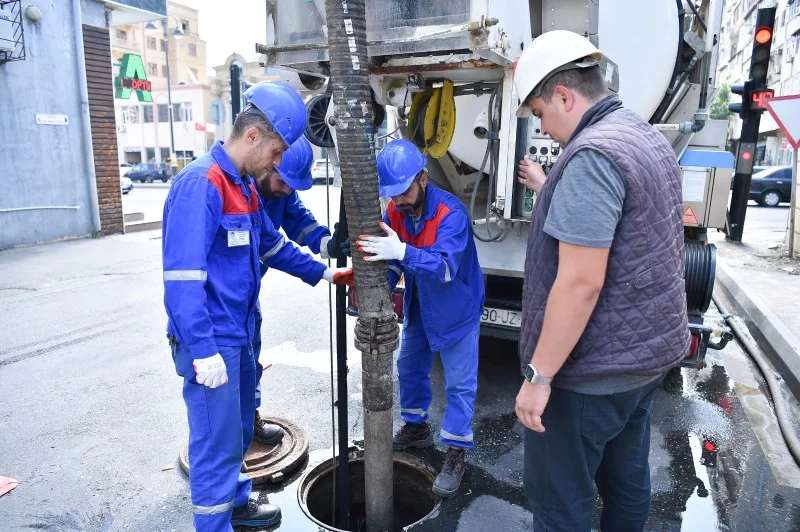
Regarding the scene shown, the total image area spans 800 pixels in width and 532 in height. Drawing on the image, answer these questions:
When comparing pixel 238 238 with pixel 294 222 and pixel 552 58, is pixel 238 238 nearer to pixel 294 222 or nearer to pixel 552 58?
pixel 294 222

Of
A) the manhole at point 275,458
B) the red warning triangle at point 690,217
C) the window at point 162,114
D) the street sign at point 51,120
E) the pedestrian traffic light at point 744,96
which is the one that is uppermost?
the window at point 162,114

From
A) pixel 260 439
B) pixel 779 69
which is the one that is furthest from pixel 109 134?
pixel 779 69

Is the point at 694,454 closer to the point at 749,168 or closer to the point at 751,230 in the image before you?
the point at 749,168

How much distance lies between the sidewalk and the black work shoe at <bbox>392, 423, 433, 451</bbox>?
2827mm

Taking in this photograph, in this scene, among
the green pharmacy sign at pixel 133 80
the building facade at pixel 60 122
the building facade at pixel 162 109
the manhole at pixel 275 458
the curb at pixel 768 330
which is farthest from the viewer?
the building facade at pixel 162 109

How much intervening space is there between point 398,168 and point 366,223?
65 cm

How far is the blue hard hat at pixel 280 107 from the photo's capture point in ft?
7.56

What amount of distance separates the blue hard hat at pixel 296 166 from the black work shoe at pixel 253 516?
1560 mm

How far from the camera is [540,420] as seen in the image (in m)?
1.86

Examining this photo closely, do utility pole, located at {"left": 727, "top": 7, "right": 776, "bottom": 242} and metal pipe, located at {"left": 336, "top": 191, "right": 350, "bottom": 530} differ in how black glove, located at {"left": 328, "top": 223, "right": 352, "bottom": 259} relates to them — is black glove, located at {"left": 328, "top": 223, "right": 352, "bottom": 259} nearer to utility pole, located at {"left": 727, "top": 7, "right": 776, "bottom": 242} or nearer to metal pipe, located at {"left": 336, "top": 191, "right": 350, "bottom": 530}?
metal pipe, located at {"left": 336, "top": 191, "right": 350, "bottom": 530}

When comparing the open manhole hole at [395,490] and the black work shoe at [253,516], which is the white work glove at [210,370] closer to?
the black work shoe at [253,516]

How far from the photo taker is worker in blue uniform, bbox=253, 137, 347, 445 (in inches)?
119

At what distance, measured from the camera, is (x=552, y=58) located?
177 cm

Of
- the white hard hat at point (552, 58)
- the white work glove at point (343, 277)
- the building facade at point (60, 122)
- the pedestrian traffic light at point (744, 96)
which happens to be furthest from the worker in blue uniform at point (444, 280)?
the building facade at point (60, 122)
